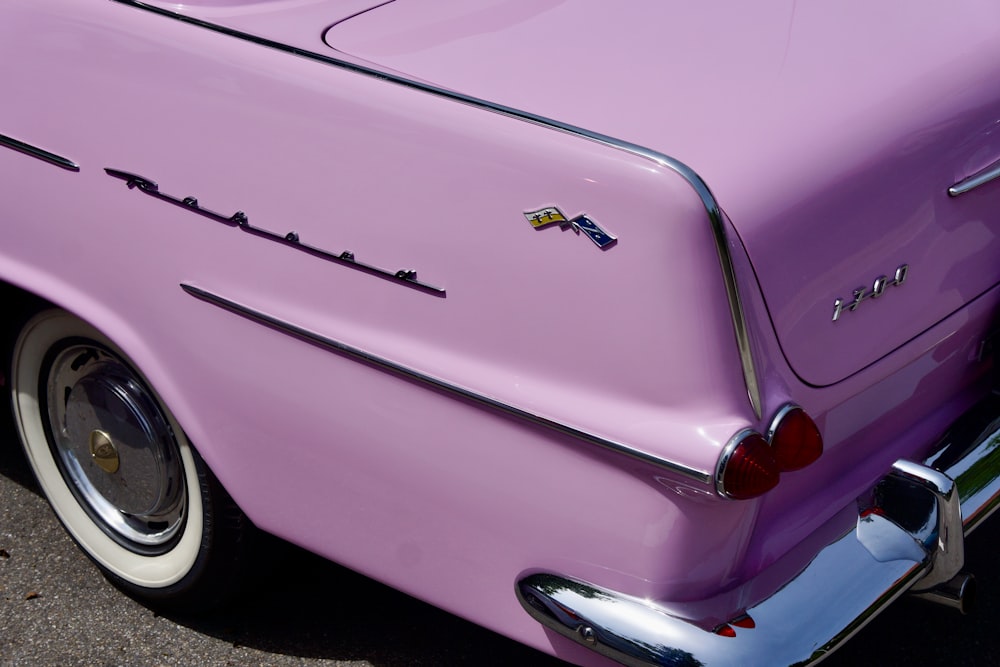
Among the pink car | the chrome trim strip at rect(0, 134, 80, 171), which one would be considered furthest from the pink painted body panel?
the chrome trim strip at rect(0, 134, 80, 171)

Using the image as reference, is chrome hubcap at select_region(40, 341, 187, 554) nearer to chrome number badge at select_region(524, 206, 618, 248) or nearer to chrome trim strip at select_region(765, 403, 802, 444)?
chrome number badge at select_region(524, 206, 618, 248)

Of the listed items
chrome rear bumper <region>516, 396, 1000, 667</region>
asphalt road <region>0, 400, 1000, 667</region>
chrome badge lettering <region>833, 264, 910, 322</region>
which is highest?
chrome badge lettering <region>833, 264, 910, 322</region>

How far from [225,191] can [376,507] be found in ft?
1.93

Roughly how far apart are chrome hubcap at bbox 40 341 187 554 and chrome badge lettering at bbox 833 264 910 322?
1.35m

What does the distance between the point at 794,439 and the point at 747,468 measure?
0.11 meters

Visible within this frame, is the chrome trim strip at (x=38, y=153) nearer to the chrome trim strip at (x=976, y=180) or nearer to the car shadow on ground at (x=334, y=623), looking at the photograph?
the car shadow on ground at (x=334, y=623)

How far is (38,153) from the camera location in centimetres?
227

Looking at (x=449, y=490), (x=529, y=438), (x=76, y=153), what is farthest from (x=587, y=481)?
(x=76, y=153)

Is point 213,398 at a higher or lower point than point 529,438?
lower

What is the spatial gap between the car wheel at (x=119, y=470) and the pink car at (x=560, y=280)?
0.43 ft

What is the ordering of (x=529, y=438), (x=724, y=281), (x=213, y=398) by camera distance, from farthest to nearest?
1. (x=213, y=398)
2. (x=529, y=438)
3. (x=724, y=281)

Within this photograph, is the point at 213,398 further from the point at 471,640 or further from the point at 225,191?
the point at 471,640

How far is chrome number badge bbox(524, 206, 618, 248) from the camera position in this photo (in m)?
1.72

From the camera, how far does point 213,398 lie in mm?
2205
